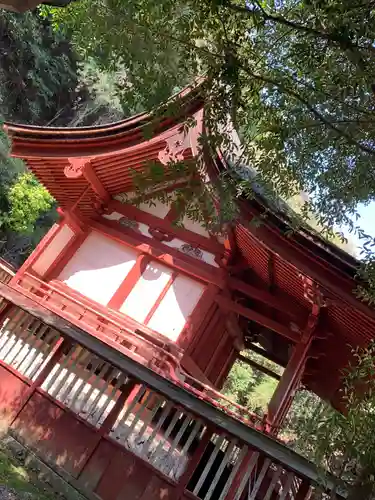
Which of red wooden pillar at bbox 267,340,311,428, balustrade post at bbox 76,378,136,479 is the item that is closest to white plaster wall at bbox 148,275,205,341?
red wooden pillar at bbox 267,340,311,428

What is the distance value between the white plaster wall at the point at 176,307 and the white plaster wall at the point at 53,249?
276cm

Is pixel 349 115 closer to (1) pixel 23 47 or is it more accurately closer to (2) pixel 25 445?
(2) pixel 25 445

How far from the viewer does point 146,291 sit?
29.8 feet

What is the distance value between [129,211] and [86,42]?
15.5ft

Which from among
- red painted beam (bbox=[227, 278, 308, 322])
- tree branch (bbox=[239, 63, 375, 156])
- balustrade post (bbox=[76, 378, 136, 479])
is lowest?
balustrade post (bbox=[76, 378, 136, 479])

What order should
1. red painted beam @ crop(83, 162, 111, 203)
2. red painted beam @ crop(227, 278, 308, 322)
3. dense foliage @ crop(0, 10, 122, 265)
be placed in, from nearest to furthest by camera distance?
red painted beam @ crop(227, 278, 308, 322)
red painted beam @ crop(83, 162, 111, 203)
dense foliage @ crop(0, 10, 122, 265)

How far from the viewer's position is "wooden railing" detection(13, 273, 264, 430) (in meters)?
7.67

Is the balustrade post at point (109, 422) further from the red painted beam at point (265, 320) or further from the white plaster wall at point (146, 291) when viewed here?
the red painted beam at point (265, 320)

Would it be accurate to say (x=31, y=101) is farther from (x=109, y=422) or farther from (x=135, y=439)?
(x=135, y=439)

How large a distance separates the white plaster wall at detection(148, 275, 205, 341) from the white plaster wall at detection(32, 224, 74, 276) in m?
2.76

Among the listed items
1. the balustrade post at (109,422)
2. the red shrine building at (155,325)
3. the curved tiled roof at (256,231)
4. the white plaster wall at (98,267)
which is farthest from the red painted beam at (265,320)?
the balustrade post at (109,422)

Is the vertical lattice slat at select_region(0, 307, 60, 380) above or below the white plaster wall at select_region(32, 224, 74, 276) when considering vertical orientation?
below

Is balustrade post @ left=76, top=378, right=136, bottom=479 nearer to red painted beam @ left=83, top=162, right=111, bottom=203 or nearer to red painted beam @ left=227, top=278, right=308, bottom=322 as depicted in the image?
red painted beam @ left=227, top=278, right=308, bottom=322

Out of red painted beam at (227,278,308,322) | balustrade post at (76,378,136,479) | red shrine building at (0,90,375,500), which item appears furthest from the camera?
red painted beam at (227,278,308,322)
